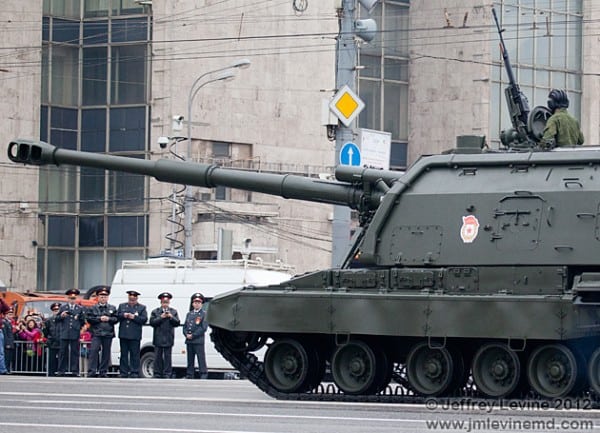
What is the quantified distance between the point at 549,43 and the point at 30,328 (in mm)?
35941

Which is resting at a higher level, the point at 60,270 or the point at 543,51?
the point at 543,51

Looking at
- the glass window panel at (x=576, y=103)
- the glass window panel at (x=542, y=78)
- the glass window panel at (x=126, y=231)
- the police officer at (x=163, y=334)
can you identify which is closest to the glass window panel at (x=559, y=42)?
the glass window panel at (x=542, y=78)

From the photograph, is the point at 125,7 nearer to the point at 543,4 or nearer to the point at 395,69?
the point at 395,69

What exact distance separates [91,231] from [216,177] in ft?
114

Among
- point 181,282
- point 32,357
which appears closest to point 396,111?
point 181,282

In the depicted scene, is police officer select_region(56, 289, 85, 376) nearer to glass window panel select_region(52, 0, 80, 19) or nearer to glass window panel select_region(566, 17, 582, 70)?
glass window panel select_region(52, 0, 80, 19)

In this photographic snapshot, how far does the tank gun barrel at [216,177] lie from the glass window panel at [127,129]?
3149 cm

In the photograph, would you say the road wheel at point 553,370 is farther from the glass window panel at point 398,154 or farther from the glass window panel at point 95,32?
the glass window panel at point 398,154

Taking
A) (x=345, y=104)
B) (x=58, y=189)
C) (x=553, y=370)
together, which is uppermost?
(x=345, y=104)

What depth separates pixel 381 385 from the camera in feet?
62.3

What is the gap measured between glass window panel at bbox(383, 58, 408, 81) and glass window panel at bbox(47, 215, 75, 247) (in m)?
15.8

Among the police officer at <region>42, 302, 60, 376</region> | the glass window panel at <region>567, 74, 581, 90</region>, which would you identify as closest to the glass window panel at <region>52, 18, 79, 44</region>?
the glass window panel at <region>567, 74, 581, 90</region>

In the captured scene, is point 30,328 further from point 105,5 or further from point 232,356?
point 105,5

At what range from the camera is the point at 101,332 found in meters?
28.3
